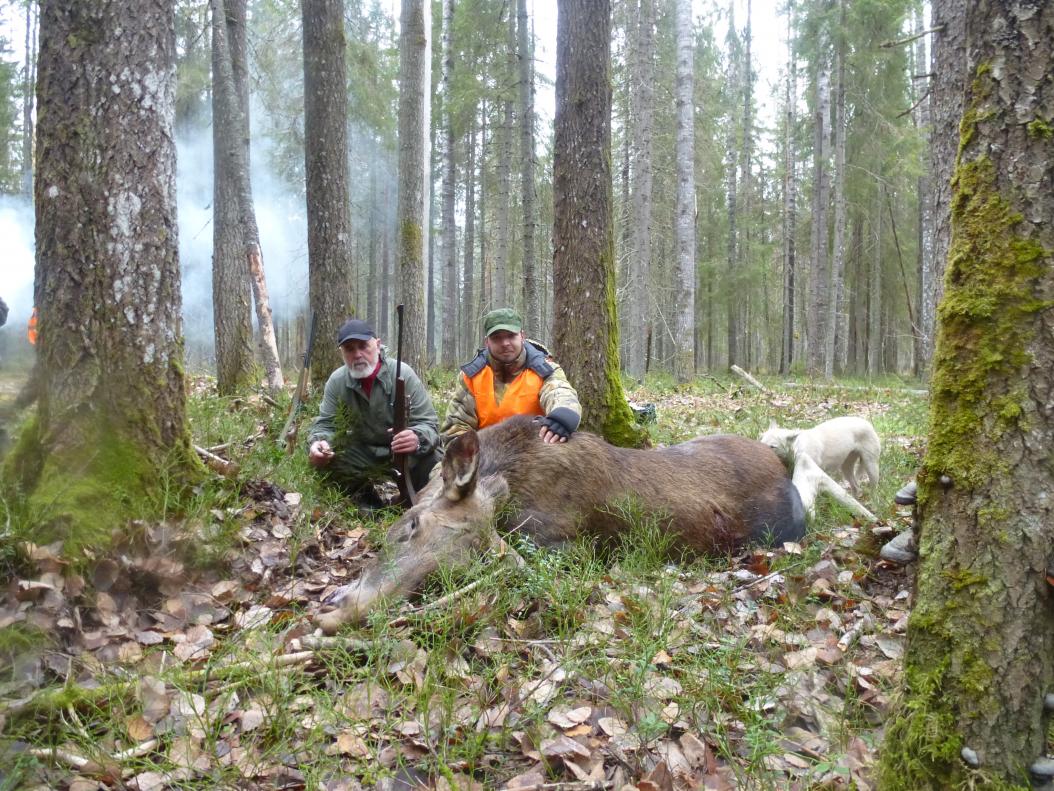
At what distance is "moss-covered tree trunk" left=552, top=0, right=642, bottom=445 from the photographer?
21.9 ft

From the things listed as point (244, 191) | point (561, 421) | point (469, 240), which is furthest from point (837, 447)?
point (469, 240)

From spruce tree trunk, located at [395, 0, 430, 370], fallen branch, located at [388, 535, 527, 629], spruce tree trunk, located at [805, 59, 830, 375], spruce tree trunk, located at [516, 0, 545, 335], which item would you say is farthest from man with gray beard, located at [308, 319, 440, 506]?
spruce tree trunk, located at [805, 59, 830, 375]

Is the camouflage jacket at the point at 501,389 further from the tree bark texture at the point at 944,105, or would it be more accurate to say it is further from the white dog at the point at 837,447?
the tree bark texture at the point at 944,105

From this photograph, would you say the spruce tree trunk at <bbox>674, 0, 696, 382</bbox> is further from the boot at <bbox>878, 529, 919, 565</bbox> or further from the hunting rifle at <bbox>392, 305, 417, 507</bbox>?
the boot at <bbox>878, 529, 919, 565</bbox>

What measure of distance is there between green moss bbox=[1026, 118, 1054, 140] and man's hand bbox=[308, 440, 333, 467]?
16.6ft

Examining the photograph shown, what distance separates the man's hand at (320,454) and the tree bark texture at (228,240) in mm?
4897

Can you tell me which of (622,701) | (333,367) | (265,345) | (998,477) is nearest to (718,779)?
(622,701)

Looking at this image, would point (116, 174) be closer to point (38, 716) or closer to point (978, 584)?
point (38, 716)

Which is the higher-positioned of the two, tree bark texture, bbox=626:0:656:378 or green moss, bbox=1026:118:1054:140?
tree bark texture, bbox=626:0:656:378

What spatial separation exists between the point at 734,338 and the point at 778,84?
41.5 feet

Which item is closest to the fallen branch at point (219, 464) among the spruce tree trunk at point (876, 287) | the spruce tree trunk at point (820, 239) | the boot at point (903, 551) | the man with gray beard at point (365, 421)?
the man with gray beard at point (365, 421)

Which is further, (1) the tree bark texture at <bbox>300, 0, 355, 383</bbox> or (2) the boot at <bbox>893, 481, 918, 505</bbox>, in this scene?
(1) the tree bark texture at <bbox>300, 0, 355, 383</bbox>

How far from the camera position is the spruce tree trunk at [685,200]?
54.7 feet

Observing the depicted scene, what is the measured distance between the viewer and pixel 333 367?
8383 mm
